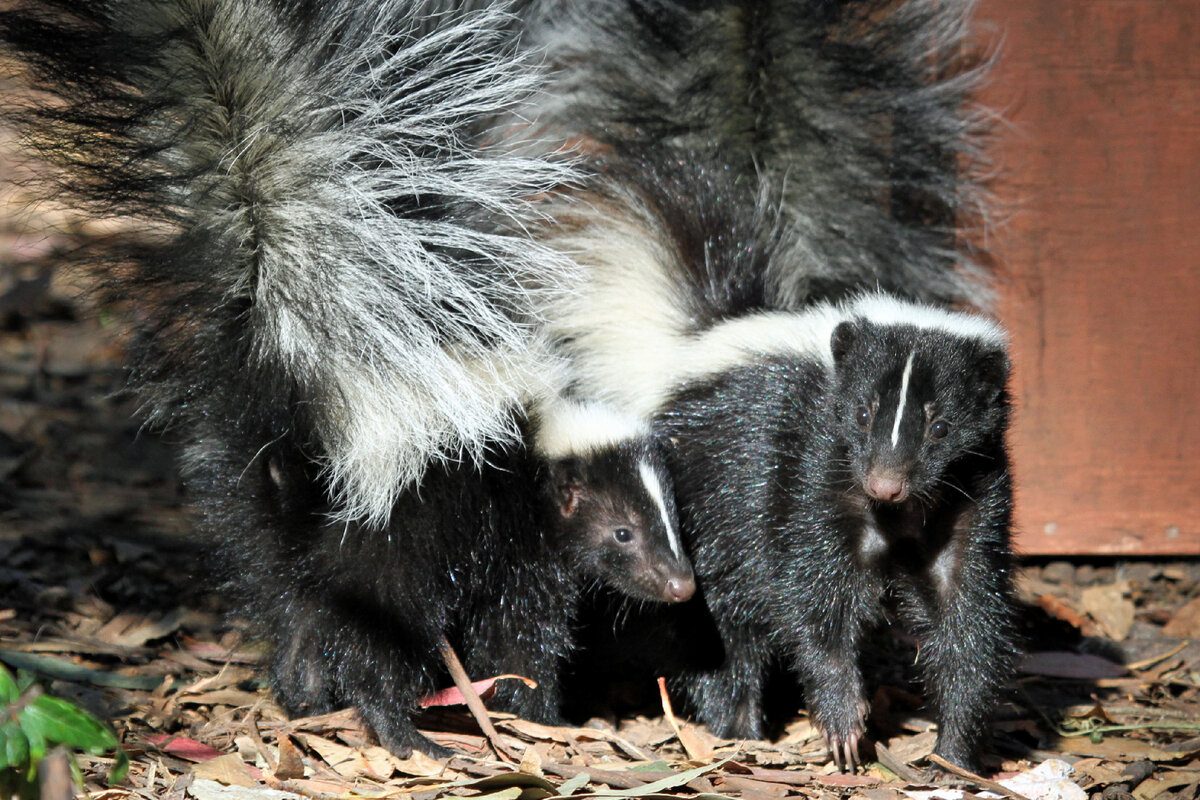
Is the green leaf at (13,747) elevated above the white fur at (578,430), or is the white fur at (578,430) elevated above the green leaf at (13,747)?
the white fur at (578,430)

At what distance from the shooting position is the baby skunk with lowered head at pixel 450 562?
3.78 meters

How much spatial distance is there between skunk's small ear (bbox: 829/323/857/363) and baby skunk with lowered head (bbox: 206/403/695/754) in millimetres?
795

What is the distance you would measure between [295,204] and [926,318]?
194cm

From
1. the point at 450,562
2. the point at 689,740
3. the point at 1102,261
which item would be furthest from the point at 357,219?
the point at 1102,261

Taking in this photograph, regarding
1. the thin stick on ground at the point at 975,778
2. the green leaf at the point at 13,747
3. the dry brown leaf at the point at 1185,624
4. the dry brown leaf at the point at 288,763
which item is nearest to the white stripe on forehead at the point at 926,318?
the thin stick on ground at the point at 975,778

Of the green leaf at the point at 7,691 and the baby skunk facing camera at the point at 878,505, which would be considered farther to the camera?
the baby skunk facing camera at the point at 878,505

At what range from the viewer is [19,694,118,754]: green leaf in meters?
2.27

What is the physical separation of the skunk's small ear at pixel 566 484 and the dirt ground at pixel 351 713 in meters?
0.75

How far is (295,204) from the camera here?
3.51 metres

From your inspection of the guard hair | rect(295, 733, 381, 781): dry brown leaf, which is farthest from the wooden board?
rect(295, 733, 381, 781): dry brown leaf

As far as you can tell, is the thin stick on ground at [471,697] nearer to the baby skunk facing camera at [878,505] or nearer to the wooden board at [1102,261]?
the baby skunk facing camera at [878,505]

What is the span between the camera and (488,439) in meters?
4.04

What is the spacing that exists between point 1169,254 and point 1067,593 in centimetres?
159

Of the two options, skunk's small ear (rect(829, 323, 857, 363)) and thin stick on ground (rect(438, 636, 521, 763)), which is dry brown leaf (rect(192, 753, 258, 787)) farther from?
skunk's small ear (rect(829, 323, 857, 363))
